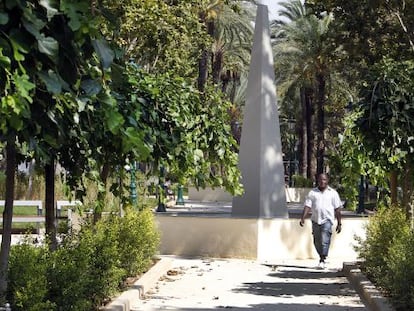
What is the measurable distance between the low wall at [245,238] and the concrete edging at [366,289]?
8.61ft

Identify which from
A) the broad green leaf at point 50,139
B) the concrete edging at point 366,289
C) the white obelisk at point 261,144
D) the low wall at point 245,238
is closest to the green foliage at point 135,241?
the concrete edging at point 366,289

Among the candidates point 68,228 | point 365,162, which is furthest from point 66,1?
point 365,162

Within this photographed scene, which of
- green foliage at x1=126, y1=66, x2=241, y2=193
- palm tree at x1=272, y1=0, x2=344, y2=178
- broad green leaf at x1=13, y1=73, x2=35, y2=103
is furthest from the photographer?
palm tree at x1=272, y1=0, x2=344, y2=178

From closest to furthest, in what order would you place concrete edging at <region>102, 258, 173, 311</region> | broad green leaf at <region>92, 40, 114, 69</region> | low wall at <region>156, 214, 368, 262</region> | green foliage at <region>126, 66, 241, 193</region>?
broad green leaf at <region>92, 40, 114, 69</region>
concrete edging at <region>102, 258, 173, 311</region>
green foliage at <region>126, 66, 241, 193</region>
low wall at <region>156, 214, 368, 262</region>

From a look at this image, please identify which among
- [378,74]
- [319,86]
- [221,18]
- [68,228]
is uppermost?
[221,18]

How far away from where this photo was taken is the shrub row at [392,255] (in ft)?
27.8

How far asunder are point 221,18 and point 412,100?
2903 centimetres

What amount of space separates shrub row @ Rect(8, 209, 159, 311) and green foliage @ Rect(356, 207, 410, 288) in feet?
10.9

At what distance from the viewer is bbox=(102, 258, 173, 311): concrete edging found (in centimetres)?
907

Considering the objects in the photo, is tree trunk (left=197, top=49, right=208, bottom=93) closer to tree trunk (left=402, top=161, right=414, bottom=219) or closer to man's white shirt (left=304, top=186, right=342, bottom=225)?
man's white shirt (left=304, top=186, right=342, bottom=225)

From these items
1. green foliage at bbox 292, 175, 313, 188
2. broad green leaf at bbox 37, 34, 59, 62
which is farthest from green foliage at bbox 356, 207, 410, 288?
green foliage at bbox 292, 175, 313, 188

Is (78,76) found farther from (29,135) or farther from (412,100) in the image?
(412,100)

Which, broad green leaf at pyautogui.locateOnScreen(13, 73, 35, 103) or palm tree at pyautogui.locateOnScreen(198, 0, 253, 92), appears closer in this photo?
broad green leaf at pyautogui.locateOnScreen(13, 73, 35, 103)

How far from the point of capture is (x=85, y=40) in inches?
154
